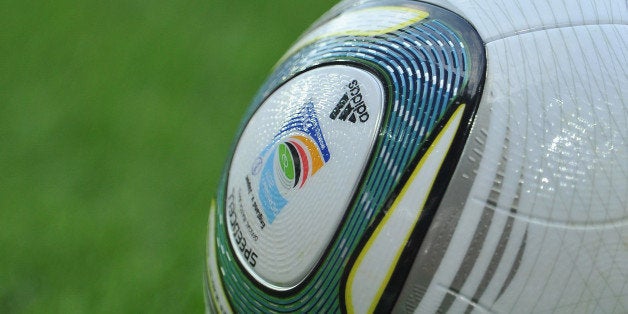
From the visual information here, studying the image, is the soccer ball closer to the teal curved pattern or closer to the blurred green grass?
the teal curved pattern

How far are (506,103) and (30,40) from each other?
9.41ft

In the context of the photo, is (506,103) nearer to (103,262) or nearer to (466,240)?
(466,240)

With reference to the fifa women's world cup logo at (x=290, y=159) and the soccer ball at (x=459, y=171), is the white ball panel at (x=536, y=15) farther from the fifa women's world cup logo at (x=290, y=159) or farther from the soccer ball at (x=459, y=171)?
the fifa women's world cup logo at (x=290, y=159)

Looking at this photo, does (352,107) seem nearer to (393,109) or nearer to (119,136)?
(393,109)

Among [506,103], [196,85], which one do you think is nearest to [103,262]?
[196,85]

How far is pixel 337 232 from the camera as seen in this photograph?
170cm

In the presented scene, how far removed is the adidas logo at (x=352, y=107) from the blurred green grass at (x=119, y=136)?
124 centimetres

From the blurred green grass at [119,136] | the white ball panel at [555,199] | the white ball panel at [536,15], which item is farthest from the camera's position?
the blurred green grass at [119,136]

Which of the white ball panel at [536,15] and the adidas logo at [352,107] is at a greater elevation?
the white ball panel at [536,15]

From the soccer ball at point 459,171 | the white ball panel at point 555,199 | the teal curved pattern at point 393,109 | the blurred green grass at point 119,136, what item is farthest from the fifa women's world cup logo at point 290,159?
the blurred green grass at point 119,136

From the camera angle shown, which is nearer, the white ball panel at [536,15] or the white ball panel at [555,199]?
the white ball panel at [555,199]

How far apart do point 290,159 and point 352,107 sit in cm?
16

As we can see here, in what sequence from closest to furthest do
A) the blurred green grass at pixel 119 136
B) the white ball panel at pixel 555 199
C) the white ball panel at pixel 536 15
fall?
the white ball panel at pixel 555 199, the white ball panel at pixel 536 15, the blurred green grass at pixel 119 136

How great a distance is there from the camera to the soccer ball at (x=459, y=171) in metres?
1.61
